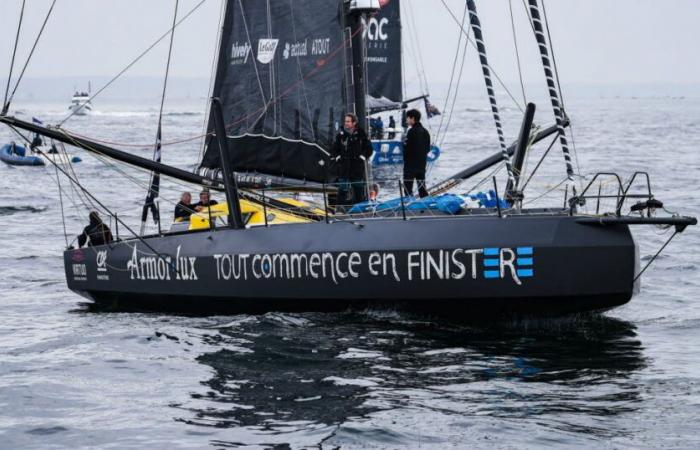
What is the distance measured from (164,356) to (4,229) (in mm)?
15471

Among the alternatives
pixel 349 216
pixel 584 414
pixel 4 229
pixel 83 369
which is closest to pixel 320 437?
pixel 584 414

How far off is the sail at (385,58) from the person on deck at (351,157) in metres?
25.6

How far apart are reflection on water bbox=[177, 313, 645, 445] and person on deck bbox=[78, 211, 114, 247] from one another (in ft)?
11.6

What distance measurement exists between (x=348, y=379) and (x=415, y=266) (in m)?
1.83

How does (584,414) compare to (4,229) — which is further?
(4,229)

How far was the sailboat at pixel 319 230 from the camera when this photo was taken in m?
11.8

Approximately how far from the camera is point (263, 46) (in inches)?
670

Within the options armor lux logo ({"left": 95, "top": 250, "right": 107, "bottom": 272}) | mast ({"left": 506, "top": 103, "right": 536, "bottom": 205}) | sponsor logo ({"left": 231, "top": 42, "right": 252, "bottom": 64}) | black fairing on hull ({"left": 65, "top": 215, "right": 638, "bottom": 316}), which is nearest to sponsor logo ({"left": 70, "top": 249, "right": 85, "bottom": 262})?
armor lux logo ({"left": 95, "top": 250, "right": 107, "bottom": 272})

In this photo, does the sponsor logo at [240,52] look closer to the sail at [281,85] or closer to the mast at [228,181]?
the sail at [281,85]

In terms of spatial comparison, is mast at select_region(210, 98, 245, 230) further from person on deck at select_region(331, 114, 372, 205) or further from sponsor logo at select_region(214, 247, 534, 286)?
person on deck at select_region(331, 114, 372, 205)

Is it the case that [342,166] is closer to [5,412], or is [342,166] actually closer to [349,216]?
[349,216]

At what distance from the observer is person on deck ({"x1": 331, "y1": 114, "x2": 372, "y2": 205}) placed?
14650 millimetres

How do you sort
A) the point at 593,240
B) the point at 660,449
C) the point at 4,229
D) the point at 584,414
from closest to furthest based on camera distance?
the point at 660,449, the point at 584,414, the point at 593,240, the point at 4,229

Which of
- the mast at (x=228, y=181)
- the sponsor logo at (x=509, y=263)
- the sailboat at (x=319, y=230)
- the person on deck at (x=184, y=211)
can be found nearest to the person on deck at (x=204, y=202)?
the person on deck at (x=184, y=211)
